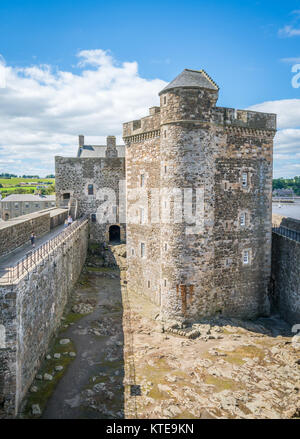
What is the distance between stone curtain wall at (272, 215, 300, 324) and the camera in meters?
17.2

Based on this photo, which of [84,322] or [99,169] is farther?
[99,169]

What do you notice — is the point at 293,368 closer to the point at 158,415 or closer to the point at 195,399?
the point at 195,399

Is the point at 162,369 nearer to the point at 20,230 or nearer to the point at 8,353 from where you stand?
the point at 8,353

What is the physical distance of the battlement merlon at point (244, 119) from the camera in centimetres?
1731

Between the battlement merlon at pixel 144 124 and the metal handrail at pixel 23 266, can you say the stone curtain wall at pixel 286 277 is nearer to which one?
the battlement merlon at pixel 144 124

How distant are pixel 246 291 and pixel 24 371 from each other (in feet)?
41.6

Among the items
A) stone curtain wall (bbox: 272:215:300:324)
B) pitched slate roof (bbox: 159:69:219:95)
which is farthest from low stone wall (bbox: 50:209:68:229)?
stone curtain wall (bbox: 272:215:300:324)

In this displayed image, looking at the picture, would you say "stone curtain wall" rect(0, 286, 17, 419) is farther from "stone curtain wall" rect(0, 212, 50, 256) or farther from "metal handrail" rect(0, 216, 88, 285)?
"stone curtain wall" rect(0, 212, 50, 256)

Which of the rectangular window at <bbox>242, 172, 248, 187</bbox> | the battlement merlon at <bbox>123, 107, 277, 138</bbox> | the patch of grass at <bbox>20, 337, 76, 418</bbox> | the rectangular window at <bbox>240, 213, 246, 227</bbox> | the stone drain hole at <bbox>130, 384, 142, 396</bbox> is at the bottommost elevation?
the stone drain hole at <bbox>130, 384, 142, 396</bbox>

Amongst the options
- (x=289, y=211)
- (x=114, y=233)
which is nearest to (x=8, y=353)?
(x=114, y=233)

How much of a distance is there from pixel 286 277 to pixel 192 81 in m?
11.6

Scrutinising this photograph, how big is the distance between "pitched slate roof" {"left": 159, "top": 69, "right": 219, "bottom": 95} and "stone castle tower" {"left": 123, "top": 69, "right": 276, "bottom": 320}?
59 millimetres
